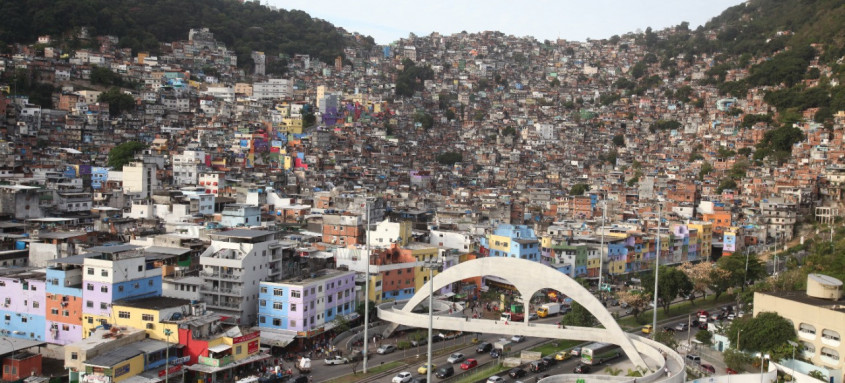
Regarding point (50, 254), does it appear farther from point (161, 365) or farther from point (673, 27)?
point (673, 27)

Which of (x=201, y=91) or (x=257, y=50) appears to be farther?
(x=257, y=50)

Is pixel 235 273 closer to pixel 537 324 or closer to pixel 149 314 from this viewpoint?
pixel 149 314

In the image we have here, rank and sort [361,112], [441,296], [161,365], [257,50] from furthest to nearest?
[257,50], [361,112], [441,296], [161,365]

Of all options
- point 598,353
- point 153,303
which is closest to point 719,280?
point 598,353

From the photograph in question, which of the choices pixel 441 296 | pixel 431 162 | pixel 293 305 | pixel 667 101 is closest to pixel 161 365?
pixel 293 305

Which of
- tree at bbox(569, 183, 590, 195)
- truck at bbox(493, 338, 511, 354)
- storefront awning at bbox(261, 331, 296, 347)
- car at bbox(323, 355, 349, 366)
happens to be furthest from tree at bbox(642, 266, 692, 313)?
tree at bbox(569, 183, 590, 195)

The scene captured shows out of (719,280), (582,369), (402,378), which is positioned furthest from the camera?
(719,280)

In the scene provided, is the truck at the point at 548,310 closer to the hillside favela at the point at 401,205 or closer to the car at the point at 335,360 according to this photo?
the hillside favela at the point at 401,205
